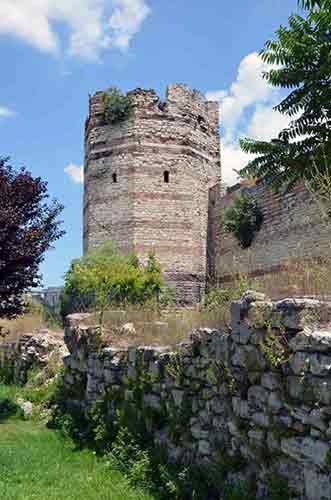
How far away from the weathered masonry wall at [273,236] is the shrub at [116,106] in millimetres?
4887

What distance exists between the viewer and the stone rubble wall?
11391mm

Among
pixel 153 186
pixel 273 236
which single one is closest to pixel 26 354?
pixel 273 236

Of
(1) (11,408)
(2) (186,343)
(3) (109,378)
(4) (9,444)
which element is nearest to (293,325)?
(2) (186,343)

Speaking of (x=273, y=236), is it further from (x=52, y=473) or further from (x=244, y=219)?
(x=52, y=473)

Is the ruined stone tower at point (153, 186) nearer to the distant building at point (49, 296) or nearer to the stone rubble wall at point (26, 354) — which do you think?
the distant building at point (49, 296)

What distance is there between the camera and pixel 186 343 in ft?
17.2

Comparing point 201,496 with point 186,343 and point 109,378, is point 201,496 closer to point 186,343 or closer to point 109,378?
point 186,343

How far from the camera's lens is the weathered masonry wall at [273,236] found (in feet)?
47.7

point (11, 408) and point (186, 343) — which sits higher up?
point (186, 343)

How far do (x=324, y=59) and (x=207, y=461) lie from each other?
550cm

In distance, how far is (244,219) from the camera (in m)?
17.8

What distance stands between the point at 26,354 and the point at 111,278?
486 cm

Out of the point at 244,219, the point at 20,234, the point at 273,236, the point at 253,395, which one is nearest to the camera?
the point at 253,395

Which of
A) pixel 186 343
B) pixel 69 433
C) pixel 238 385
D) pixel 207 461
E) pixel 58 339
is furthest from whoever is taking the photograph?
pixel 58 339
